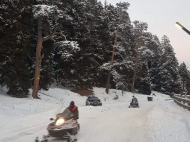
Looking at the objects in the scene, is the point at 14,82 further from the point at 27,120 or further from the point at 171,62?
the point at 171,62

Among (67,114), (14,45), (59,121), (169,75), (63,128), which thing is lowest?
(63,128)

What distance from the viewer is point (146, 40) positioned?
182 feet

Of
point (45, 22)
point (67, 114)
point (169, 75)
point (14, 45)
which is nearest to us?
point (67, 114)

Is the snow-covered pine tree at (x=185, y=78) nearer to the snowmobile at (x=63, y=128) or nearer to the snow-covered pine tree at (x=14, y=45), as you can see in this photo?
the snow-covered pine tree at (x=14, y=45)

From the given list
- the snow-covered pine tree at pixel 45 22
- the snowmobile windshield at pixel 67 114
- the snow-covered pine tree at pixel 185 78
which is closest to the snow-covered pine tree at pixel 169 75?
the snow-covered pine tree at pixel 185 78

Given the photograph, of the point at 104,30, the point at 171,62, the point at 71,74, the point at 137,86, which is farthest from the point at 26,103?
the point at 171,62

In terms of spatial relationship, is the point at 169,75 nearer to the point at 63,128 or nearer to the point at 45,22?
the point at 45,22

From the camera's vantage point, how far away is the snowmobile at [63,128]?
10180mm

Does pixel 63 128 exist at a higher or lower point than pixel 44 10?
lower

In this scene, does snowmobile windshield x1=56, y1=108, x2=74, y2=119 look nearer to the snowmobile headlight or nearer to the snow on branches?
the snowmobile headlight

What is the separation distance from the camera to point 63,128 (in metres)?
10.4

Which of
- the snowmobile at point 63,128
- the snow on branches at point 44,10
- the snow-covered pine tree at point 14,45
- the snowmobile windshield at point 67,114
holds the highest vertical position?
the snow on branches at point 44,10

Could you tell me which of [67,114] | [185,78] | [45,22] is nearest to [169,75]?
[185,78]

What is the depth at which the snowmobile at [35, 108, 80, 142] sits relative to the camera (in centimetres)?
1018
